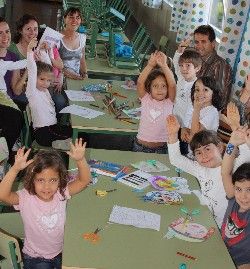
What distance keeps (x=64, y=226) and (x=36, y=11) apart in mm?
11190

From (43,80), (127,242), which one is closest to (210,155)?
(127,242)

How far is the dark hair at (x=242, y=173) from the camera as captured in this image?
2.98 m

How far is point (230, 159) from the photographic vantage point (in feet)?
10.5

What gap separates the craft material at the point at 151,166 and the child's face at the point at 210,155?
0.33m

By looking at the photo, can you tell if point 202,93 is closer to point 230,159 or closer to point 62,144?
point 230,159

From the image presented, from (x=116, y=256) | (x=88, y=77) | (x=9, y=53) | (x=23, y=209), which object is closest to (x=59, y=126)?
(x=9, y=53)

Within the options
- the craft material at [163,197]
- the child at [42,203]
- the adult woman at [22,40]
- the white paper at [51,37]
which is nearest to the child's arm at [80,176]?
the child at [42,203]

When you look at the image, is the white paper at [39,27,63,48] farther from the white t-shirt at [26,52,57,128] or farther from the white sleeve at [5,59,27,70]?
the white t-shirt at [26,52,57,128]

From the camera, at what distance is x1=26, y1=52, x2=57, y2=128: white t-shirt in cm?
456

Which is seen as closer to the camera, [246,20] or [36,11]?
[246,20]

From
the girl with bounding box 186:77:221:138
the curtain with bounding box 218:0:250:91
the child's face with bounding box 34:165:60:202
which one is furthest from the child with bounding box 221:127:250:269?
the curtain with bounding box 218:0:250:91

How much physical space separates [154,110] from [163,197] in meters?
1.28

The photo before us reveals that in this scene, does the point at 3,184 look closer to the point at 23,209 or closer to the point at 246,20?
the point at 23,209

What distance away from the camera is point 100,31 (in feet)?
25.9
